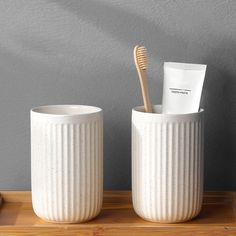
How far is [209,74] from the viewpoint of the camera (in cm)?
78

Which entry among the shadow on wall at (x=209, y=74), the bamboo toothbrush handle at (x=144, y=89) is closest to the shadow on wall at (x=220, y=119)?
the shadow on wall at (x=209, y=74)

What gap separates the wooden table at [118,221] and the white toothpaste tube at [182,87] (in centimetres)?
14

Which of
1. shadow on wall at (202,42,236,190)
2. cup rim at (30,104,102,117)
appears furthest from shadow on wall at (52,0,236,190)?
cup rim at (30,104,102,117)

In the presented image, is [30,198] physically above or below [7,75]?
below

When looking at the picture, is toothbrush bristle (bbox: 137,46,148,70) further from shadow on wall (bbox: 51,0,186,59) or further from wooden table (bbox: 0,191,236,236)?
wooden table (bbox: 0,191,236,236)

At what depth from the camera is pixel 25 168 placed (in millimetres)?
799

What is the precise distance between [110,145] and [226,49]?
212mm

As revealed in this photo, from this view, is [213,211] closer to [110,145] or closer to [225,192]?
[225,192]

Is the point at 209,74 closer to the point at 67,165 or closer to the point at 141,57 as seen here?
the point at 141,57

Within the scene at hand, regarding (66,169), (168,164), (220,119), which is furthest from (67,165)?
(220,119)

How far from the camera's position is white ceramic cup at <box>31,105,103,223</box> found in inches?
26.4

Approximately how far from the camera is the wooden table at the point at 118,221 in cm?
67

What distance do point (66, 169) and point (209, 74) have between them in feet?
0.82

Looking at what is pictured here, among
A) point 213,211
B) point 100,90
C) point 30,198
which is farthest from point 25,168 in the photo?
point 213,211
